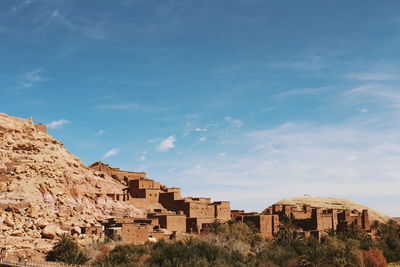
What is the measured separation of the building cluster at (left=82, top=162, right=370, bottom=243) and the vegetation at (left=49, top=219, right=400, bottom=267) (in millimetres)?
1384

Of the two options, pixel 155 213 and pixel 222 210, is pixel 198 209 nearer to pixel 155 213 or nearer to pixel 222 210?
pixel 222 210

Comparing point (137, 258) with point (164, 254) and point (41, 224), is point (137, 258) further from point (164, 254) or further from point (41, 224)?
point (41, 224)

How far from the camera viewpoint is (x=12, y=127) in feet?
158

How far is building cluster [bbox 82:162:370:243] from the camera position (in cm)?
4025

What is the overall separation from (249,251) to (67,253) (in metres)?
15.9

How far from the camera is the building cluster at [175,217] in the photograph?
40250 mm

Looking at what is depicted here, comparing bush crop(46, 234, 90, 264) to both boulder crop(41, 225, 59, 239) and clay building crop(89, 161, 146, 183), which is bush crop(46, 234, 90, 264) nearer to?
boulder crop(41, 225, 59, 239)

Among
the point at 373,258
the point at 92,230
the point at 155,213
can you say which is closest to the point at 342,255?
the point at 373,258

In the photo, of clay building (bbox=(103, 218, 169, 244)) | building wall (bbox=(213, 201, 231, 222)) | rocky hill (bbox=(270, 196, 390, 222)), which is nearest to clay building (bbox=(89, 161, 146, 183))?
building wall (bbox=(213, 201, 231, 222))

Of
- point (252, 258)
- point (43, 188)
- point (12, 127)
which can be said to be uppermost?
point (12, 127)

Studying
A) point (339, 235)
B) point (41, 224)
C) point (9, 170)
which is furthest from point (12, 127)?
point (339, 235)

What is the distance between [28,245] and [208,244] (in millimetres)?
13116

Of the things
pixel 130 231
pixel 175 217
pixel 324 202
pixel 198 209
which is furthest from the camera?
pixel 324 202

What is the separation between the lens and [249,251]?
4278 centimetres
